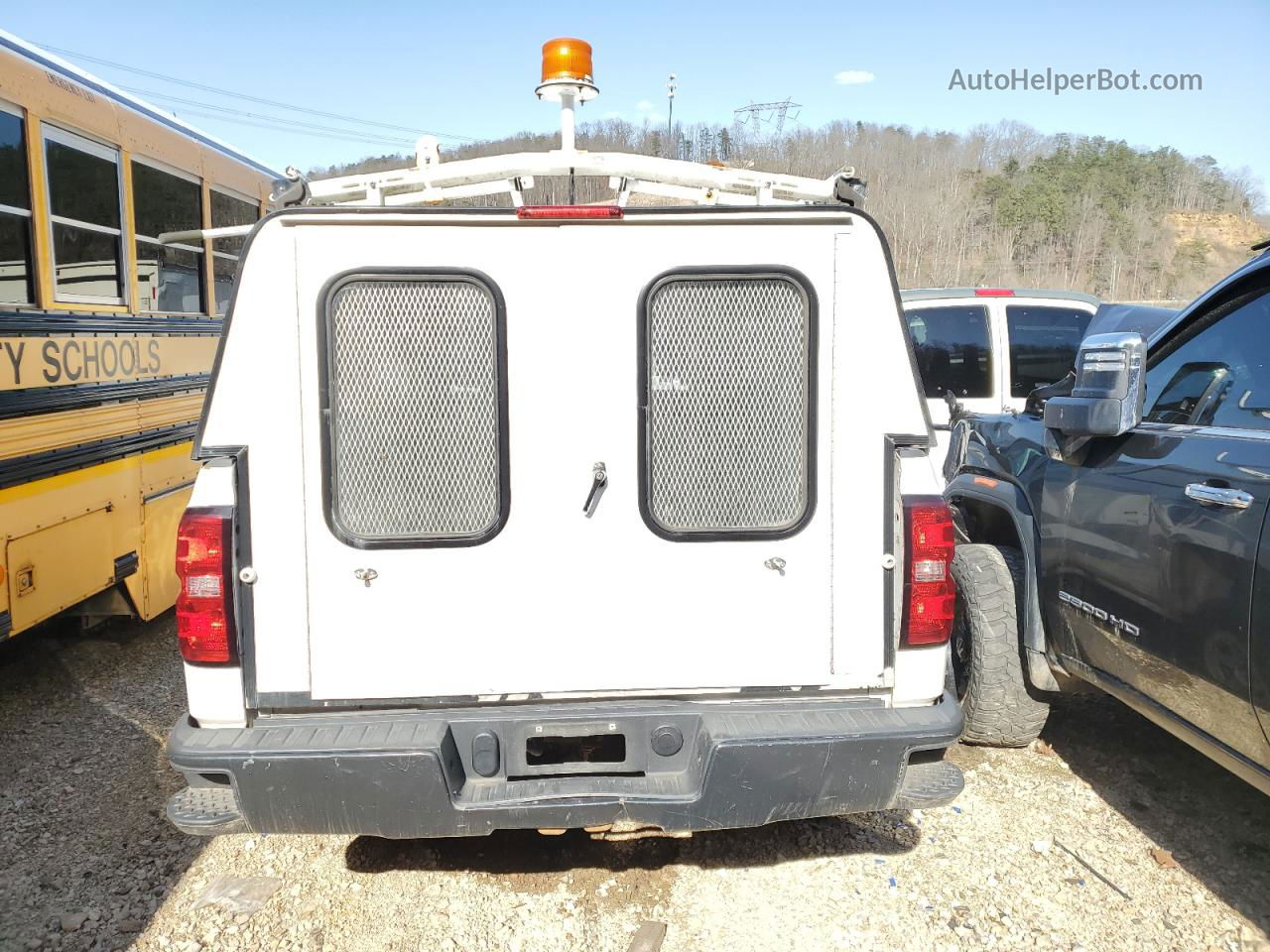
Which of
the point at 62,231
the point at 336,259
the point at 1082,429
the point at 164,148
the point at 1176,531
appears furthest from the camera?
the point at 164,148

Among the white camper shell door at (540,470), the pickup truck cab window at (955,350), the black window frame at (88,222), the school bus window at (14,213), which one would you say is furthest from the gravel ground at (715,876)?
the pickup truck cab window at (955,350)

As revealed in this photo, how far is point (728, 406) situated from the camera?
2.77 metres

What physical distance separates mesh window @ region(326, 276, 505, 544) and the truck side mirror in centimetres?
215

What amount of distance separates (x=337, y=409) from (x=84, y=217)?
332cm

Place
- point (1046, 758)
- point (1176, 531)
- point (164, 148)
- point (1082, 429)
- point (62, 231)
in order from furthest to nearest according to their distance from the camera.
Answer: point (164, 148), point (62, 231), point (1046, 758), point (1082, 429), point (1176, 531)

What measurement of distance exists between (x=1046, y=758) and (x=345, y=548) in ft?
10.6

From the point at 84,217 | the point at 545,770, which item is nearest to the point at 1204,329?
the point at 545,770

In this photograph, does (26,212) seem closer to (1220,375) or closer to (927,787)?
(927,787)

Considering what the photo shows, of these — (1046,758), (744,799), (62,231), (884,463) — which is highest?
(62,231)

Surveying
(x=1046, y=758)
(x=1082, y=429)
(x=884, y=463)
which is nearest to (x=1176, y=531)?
(x=1082, y=429)

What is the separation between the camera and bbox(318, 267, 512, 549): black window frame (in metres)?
2.62

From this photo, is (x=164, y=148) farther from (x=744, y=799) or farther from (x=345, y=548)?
(x=744, y=799)

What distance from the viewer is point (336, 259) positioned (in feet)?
8.54

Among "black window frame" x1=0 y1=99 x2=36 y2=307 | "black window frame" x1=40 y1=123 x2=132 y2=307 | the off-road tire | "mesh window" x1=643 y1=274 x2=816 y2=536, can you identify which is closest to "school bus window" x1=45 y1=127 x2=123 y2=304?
"black window frame" x1=40 y1=123 x2=132 y2=307
